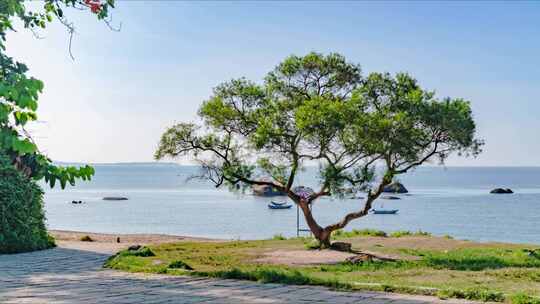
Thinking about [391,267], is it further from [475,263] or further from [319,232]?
[319,232]

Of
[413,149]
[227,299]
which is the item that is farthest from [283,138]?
[227,299]

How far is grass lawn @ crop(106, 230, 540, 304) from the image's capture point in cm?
1085

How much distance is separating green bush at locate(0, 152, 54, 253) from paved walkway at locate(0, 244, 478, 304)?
500 centimetres

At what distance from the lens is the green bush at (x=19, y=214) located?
62.0ft

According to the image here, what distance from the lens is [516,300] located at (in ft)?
30.6

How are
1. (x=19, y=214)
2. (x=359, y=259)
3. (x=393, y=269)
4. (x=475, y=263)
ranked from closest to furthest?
1. (x=393, y=269)
2. (x=475, y=263)
3. (x=359, y=259)
4. (x=19, y=214)

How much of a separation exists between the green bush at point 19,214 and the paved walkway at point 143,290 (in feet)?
16.4

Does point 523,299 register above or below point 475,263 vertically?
below

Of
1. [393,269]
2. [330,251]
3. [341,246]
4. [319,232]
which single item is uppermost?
[319,232]

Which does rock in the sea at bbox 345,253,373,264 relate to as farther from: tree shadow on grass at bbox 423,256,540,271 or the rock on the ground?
the rock on the ground

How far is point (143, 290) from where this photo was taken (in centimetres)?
1053

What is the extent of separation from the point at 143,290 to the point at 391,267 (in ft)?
27.3

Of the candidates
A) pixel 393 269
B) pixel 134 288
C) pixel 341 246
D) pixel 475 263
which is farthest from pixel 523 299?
pixel 341 246

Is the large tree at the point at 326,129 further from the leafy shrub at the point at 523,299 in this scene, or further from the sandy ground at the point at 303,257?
the leafy shrub at the point at 523,299
